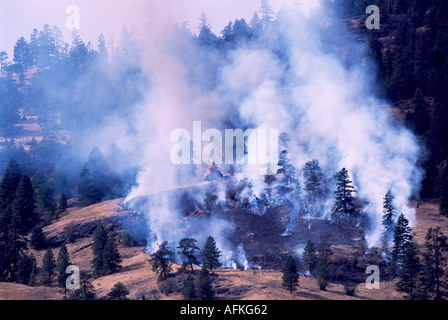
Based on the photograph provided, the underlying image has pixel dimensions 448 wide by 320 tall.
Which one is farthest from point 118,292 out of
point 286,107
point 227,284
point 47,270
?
point 286,107

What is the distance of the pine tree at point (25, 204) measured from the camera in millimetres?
51134

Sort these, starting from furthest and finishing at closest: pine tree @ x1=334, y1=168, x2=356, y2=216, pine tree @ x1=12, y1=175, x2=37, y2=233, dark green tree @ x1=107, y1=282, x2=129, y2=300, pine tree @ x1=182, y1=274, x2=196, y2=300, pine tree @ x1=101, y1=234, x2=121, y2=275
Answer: pine tree @ x1=12, y1=175, x2=37, y2=233
pine tree @ x1=334, y1=168, x2=356, y2=216
pine tree @ x1=101, y1=234, x2=121, y2=275
dark green tree @ x1=107, y1=282, x2=129, y2=300
pine tree @ x1=182, y1=274, x2=196, y2=300

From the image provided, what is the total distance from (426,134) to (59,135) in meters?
72.9

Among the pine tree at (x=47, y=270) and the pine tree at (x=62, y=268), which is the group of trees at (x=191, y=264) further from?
the pine tree at (x=47, y=270)

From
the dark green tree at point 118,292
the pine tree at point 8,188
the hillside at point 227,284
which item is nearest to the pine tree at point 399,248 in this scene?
the hillside at point 227,284

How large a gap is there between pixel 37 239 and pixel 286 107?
38034mm

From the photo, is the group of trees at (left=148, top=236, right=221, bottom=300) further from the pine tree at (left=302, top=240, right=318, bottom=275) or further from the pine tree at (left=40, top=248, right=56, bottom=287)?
the pine tree at (left=40, top=248, right=56, bottom=287)

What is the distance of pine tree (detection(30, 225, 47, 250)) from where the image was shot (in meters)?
45.8

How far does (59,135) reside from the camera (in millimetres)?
90562

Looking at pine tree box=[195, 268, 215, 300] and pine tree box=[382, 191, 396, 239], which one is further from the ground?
pine tree box=[382, 191, 396, 239]

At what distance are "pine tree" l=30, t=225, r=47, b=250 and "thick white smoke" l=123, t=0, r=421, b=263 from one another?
11.7 meters

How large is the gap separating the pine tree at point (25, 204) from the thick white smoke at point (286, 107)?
42.9ft

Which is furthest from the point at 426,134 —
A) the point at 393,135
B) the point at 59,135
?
the point at 59,135

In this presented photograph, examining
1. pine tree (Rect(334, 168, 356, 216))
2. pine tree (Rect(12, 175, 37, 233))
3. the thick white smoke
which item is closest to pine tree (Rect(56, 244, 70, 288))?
the thick white smoke
